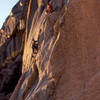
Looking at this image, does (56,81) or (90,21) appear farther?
(90,21)

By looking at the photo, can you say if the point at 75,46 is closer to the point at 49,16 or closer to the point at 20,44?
the point at 49,16

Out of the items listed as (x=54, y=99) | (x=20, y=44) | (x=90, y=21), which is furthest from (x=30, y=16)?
(x=54, y=99)

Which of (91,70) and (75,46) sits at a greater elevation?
(75,46)

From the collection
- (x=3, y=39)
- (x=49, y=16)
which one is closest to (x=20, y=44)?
(x=3, y=39)

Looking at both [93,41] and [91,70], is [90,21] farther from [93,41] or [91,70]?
[91,70]

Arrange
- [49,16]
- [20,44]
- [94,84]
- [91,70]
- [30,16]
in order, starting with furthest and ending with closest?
[20,44]
[30,16]
[49,16]
[91,70]
[94,84]

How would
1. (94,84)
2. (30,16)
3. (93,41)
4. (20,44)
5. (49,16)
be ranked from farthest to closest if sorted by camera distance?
(20,44) < (30,16) < (49,16) < (93,41) < (94,84)

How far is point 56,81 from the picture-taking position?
10.3 metres

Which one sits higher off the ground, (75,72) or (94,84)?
(75,72)

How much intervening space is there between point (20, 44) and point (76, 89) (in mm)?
15958

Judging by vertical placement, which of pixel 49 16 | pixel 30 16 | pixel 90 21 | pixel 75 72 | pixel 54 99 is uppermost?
pixel 30 16

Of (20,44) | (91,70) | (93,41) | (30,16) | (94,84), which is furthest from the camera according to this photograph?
(20,44)

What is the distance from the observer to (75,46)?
10.8m

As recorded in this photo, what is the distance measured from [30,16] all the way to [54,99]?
11.5 metres
